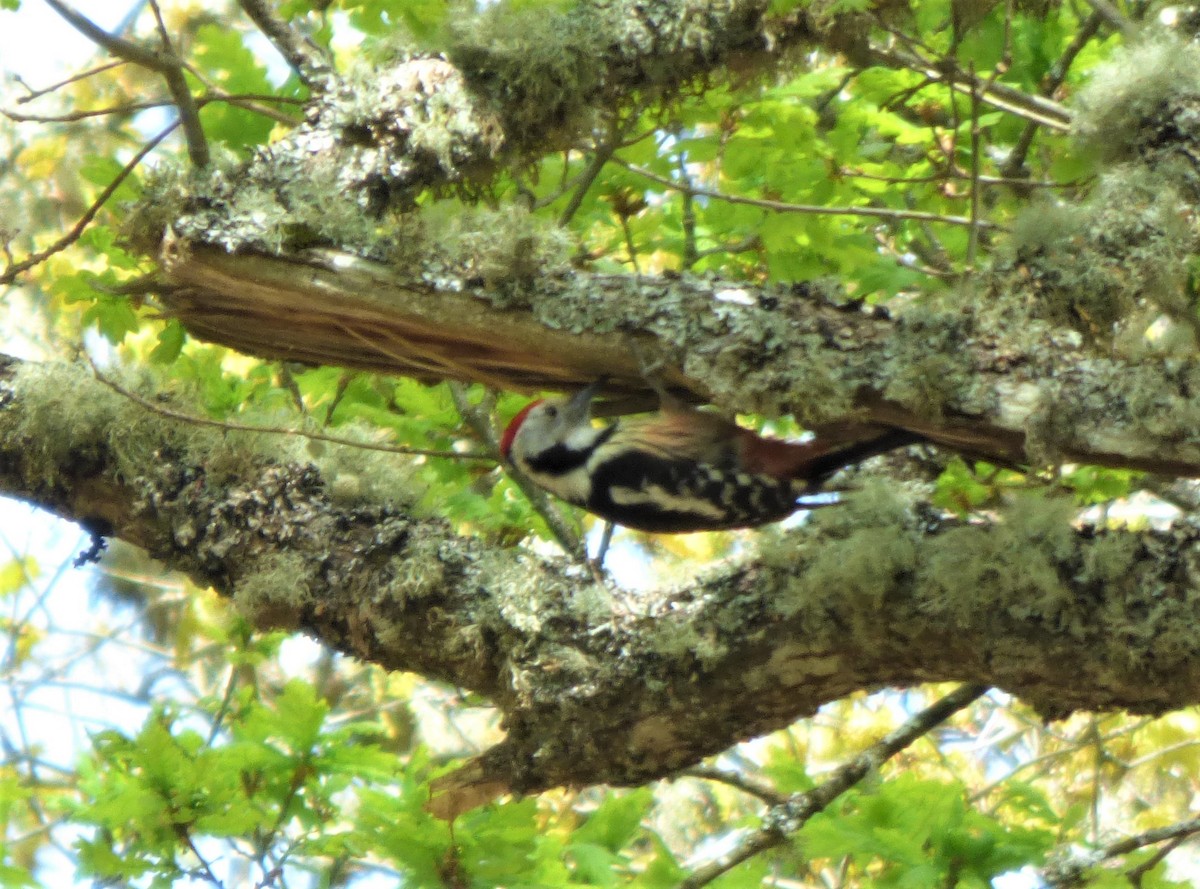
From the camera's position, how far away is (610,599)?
2293 millimetres

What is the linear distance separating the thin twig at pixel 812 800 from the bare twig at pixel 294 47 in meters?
1.78

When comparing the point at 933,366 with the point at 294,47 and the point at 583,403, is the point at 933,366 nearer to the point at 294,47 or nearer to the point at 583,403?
the point at 583,403

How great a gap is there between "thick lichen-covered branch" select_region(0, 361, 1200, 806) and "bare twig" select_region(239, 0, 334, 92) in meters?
0.76

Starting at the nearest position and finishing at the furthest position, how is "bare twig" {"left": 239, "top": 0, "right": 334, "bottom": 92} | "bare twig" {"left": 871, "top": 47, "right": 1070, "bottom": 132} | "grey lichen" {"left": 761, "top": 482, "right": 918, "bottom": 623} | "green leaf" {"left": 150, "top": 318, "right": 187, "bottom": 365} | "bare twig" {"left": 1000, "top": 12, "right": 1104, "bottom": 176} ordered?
1. "grey lichen" {"left": 761, "top": 482, "right": 918, "bottom": 623}
2. "bare twig" {"left": 239, "top": 0, "right": 334, "bottom": 92}
3. "bare twig" {"left": 871, "top": 47, "right": 1070, "bottom": 132}
4. "green leaf" {"left": 150, "top": 318, "right": 187, "bottom": 365}
5. "bare twig" {"left": 1000, "top": 12, "right": 1104, "bottom": 176}

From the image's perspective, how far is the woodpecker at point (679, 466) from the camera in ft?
8.96

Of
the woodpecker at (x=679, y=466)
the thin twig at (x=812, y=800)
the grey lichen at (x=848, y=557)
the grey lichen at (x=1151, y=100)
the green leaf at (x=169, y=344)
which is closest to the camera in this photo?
the grey lichen at (x=848, y=557)

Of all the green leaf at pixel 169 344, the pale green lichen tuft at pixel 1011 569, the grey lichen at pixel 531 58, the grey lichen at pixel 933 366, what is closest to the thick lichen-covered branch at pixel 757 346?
the grey lichen at pixel 933 366

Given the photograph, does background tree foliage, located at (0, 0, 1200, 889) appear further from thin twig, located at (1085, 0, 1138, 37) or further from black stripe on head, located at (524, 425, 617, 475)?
black stripe on head, located at (524, 425, 617, 475)

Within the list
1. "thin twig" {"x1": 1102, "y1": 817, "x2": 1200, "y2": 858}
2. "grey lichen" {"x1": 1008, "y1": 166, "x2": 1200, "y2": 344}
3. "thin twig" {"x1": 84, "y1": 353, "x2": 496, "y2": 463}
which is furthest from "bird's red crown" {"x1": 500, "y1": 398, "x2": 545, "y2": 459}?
"thin twig" {"x1": 1102, "y1": 817, "x2": 1200, "y2": 858}

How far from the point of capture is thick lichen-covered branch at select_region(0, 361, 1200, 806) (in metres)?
1.91

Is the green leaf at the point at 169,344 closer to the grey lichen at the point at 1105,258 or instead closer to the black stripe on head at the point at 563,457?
the black stripe on head at the point at 563,457

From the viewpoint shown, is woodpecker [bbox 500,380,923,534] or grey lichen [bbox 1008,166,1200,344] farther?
woodpecker [bbox 500,380,923,534]

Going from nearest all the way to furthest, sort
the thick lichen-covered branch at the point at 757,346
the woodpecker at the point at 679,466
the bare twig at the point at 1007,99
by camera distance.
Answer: the thick lichen-covered branch at the point at 757,346 → the woodpecker at the point at 679,466 → the bare twig at the point at 1007,99

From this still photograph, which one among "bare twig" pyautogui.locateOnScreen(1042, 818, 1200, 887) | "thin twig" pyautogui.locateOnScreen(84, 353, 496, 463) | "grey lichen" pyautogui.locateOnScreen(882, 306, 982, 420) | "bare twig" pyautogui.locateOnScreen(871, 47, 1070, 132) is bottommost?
"bare twig" pyautogui.locateOnScreen(1042, 818, 1200, 887)
